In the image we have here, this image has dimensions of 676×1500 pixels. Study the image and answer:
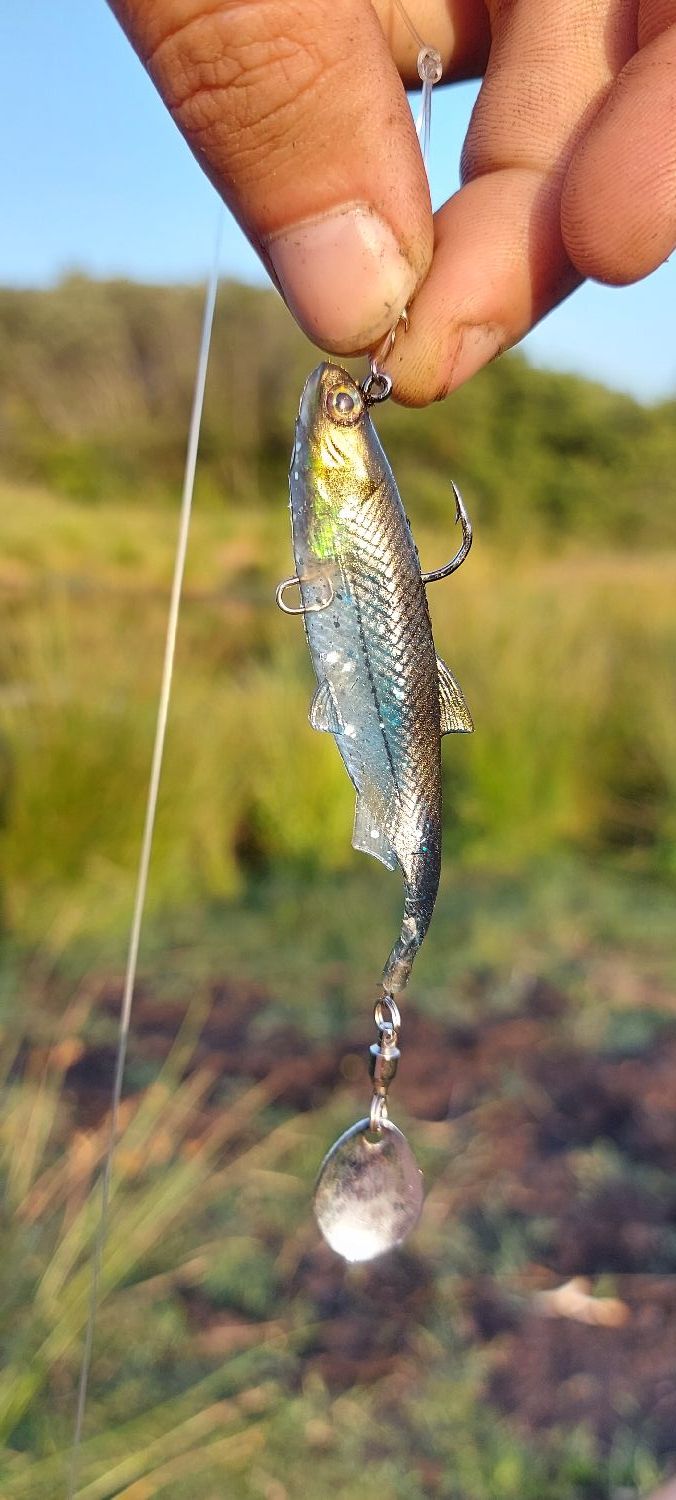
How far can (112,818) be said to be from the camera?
12.8 feet

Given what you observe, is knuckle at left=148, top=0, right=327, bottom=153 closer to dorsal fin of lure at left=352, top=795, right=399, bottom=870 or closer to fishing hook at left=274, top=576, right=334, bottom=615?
fishing hook at left=274, top=576, right=334, bottom=615

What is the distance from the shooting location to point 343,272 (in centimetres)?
95

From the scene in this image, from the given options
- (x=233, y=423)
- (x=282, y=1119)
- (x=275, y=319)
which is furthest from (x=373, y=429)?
(x=275, y=319)

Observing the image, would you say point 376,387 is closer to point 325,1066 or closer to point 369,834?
point 369,834

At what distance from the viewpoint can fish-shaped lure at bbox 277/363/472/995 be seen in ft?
2.92

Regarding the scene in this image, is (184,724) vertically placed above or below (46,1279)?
below

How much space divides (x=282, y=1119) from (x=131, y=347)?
69.5ft

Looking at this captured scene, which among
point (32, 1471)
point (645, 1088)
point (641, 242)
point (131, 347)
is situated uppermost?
point (641, 242)

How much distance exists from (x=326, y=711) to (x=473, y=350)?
0.43m

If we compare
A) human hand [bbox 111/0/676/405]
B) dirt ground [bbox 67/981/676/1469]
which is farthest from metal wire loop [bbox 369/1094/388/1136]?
dirt ground [bbox 67/981/676/1469]

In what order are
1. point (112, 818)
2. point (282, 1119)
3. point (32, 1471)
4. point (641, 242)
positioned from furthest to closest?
point (112, 818) < point (282, 1119) < point (32, 1471) < point (641, 242)

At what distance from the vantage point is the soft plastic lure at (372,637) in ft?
2.92

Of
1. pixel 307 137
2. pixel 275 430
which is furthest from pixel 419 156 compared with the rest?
pixel 275 430

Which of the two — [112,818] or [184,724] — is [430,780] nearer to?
[112,818]
